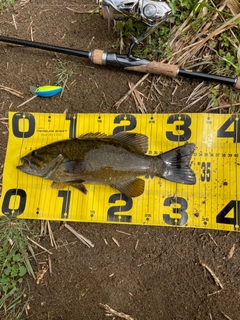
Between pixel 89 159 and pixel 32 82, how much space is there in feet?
4.10

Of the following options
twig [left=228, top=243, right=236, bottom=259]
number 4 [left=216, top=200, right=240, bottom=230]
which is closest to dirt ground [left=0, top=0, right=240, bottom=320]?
twig [left=228, top=243, right=236, bottom=259]

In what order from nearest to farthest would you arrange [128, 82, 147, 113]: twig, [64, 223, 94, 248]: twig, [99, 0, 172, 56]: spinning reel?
[99, 0, 172, 56]: spinning reel < [64, 223, 94, 248]: twig < [128, 82, 147, 113]: twig

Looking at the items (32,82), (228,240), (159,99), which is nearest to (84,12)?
(32,82)

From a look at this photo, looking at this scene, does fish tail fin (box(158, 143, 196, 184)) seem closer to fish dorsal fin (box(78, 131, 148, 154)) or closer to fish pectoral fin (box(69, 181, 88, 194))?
fish dorsal fin (box(78, 131, 148, 154))

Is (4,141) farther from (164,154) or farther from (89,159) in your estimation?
(164,154)

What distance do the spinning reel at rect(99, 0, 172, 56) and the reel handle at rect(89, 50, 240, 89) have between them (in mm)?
377

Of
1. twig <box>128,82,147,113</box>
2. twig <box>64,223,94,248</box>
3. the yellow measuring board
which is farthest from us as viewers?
twig <box>128,82,147,113</box>

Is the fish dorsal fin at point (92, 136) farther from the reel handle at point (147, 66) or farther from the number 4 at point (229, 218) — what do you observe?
the number 4 at point (229, 218)

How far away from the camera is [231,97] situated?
3604 mm

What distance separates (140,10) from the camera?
3.31m

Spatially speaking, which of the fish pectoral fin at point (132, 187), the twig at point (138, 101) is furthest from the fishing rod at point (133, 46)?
the fish pectoral fin at point (132, 187)

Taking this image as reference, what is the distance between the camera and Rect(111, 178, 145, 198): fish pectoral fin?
343cm

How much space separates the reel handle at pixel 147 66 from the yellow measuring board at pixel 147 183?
0.40m

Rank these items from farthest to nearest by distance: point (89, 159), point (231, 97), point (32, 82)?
point (32, 82), point (231, 97), point (89, 159)
